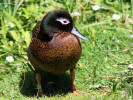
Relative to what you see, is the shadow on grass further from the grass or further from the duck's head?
the duck's head

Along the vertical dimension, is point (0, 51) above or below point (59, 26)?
below

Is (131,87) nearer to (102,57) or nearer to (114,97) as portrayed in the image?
(114,97)

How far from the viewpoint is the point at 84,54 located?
4324 mm

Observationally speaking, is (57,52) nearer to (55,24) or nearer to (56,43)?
(56,43)

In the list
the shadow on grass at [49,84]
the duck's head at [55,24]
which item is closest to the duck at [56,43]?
the duck's head at [55,24]

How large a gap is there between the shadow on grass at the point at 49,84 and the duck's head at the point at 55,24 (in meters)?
0.93

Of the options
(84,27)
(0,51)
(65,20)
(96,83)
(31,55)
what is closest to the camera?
(65,20)

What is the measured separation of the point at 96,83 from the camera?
3.77 metres

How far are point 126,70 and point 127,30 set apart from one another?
3.24 ft

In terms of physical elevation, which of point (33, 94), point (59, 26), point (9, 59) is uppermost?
point (59, 26)

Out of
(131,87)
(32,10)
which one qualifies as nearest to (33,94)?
(131,87)

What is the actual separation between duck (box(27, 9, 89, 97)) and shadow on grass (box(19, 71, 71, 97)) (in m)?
0.61

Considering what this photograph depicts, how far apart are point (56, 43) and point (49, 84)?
106cm

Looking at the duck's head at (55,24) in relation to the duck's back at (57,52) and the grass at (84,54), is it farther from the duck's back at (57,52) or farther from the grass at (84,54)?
the grass at (84,54)
